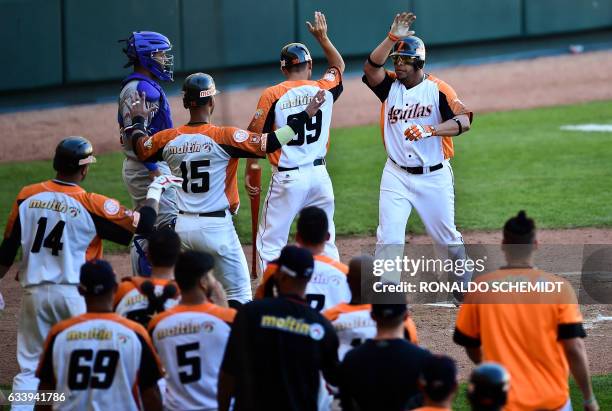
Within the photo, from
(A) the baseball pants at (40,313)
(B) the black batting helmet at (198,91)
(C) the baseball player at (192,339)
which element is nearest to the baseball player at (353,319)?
(C) the baseball player at (192,339)

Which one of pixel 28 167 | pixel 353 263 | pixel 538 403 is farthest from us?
pixel 28 167

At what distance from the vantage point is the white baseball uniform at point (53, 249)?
6.05 metres

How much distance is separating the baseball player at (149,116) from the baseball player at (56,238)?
1865mm

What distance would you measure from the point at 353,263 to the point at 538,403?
42.0 inches

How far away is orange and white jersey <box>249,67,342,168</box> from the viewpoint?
27.0 feet

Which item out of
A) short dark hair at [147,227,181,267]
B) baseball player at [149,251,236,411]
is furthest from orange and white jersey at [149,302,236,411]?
short dark hair at [147,227,181,267]

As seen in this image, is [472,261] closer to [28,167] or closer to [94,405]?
[94,405]

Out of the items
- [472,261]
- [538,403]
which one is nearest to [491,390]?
[538,403]

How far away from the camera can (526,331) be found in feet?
16.2

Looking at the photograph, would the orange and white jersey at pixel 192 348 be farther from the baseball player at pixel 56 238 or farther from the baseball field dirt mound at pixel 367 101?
the baseball field dirt mound at pixel 367 101

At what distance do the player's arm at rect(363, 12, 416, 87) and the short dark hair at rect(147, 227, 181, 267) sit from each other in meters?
3.20

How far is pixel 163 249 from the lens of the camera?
18.2 ft

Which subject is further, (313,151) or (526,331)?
(313,151)

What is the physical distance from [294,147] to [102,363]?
3.59 metres
